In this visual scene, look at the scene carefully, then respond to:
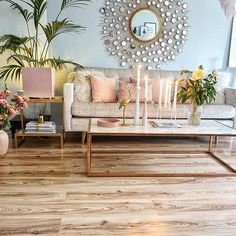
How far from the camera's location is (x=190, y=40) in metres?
3.84

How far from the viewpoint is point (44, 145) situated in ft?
9.62

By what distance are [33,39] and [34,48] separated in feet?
0.62

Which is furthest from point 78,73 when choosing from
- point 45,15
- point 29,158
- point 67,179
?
point 67,179

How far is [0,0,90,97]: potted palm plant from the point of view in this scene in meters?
2.83

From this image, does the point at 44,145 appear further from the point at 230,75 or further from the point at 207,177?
the point at 230,75

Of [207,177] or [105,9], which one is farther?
[105,9]

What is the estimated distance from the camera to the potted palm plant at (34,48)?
9.29ft

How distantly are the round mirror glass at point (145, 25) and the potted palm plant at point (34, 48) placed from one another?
759mm

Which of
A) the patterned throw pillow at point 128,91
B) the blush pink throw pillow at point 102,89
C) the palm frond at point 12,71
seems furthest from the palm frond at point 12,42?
the patterned throw pillow at point 128,91

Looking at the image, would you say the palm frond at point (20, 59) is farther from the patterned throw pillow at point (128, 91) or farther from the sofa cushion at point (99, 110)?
the patterned throw pillow at point (128, 91)

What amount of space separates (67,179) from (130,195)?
55cm

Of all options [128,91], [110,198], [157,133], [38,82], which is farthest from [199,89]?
[38,82]

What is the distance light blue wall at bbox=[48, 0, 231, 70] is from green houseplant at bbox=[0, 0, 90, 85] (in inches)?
5.0

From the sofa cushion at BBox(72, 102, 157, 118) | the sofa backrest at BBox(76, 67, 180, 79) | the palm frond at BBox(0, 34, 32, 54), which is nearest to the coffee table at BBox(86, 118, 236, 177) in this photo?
the sofa cushion at BBox(72, 102, 157, 118)
